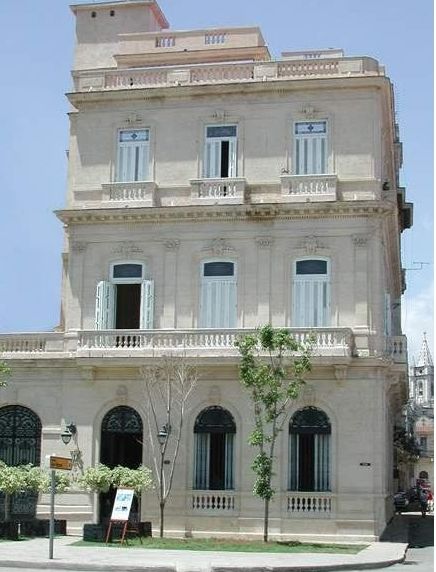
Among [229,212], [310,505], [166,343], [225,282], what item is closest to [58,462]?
[166,343]

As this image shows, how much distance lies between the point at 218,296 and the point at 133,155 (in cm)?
555

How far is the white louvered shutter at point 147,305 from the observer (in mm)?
32812

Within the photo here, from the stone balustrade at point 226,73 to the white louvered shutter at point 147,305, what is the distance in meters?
6.63

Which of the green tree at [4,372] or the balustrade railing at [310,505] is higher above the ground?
the green tree at [4,372]

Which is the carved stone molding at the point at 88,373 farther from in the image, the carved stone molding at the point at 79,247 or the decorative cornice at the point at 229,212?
the decorative cornice at the point at 229,212

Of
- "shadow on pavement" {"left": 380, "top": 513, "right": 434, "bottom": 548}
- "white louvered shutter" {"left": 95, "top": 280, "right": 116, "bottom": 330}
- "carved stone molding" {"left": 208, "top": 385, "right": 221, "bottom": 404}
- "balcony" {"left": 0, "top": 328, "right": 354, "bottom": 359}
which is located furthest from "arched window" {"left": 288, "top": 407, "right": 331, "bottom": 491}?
"white louvered shutter" {"left": 95, "top": 280, "right": 116, "bottom": 330}

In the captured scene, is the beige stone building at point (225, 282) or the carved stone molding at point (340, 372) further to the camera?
the beige stone building at point (225, 282)

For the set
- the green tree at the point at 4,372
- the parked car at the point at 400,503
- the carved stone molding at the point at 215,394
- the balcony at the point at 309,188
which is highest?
the balcony at the point at 309,188

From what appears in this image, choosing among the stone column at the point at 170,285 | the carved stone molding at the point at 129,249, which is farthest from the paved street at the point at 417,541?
the carved stone molding at the point at 129,249

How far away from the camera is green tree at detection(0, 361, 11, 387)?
31.4 m

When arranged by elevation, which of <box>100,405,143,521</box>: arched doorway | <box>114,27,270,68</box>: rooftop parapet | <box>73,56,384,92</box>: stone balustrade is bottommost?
<box>100,405,143,521</box>: arched doorway

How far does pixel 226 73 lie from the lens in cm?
3403

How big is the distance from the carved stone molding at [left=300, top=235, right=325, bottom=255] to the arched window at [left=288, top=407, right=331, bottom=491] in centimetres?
479

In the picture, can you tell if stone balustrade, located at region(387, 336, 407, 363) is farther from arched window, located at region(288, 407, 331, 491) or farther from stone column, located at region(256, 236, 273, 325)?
stone column, located at region(256, 236, 273, 325)
